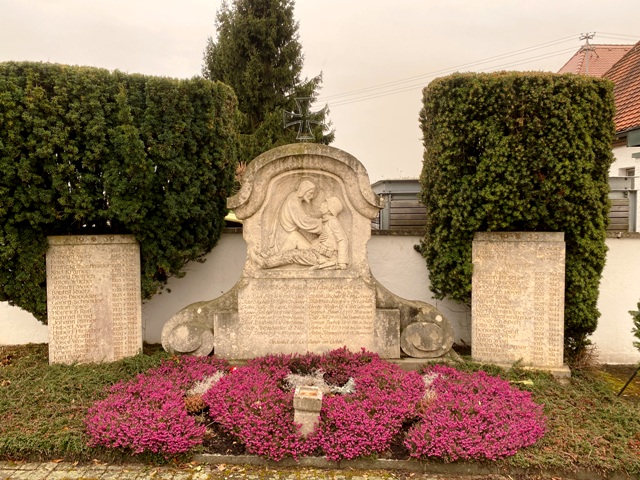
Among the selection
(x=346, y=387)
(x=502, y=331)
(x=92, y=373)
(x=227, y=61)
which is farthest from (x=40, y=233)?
(x=227, y=61)

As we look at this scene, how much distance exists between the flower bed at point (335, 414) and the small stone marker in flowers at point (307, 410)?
7cm

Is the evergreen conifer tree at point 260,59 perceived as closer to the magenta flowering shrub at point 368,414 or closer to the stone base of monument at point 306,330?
the stone base of monument at point 306,330

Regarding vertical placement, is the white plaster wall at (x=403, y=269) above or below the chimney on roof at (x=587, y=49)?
below

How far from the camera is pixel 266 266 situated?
611 centimetres

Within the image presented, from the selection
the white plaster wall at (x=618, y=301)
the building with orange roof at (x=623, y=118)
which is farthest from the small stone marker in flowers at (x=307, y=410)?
the white plaster wall at (x=618, y=301)

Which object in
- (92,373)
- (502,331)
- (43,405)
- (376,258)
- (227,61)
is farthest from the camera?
(227,61)

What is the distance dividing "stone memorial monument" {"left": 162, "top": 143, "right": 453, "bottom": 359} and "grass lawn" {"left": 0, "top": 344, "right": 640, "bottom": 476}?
75 cm

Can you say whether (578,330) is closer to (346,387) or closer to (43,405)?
(346,387)

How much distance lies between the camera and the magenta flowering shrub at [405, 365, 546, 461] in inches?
160

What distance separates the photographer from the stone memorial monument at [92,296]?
244 inches

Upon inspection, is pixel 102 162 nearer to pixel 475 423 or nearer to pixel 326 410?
pixel 326 410

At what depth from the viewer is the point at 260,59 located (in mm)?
17203

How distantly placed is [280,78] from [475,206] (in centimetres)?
1308

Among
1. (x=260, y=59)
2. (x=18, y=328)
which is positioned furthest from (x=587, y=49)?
(x=18, y=328)
